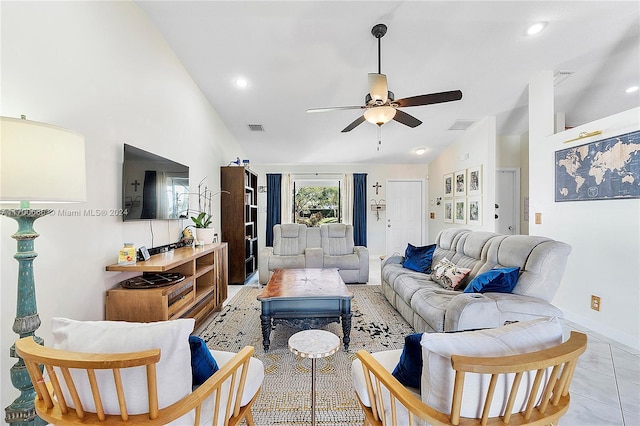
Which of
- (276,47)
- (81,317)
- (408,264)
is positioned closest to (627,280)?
(408,264)

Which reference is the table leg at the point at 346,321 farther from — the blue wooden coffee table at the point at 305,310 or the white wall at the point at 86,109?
the white wall at the point at 86,109

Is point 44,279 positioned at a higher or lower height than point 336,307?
higher

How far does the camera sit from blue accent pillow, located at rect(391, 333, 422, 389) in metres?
1.13

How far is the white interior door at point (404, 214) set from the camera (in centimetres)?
690

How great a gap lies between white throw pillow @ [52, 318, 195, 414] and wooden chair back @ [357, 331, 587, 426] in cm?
69

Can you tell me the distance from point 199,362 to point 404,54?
329 centimetres

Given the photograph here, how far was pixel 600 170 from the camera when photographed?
270cm

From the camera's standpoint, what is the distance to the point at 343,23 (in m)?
2.60

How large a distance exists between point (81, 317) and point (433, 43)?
12.5 feet

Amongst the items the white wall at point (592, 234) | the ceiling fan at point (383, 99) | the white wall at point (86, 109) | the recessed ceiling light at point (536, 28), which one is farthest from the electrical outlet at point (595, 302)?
the white wall at point (86, 109)

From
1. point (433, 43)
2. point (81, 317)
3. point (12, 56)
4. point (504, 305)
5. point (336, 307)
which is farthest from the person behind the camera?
point (433, 43)

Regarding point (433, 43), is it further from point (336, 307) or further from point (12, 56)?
point (12, 56)

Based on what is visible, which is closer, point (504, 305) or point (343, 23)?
point (504, 305)

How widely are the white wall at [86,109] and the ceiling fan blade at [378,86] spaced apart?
2.08 meters
